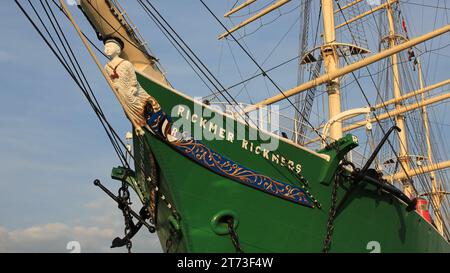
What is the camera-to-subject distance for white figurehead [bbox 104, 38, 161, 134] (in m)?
8.20

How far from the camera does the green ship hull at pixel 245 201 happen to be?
870 centimetres

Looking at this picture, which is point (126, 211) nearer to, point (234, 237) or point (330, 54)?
point (234, 237)

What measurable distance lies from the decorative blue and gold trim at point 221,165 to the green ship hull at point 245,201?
0.28 ft

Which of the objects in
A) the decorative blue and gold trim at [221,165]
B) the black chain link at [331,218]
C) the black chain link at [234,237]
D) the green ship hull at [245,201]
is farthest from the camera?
the black chain link at [331,218]

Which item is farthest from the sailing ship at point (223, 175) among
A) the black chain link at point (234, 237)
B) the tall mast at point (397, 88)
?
the tall mast at point (397, 88)

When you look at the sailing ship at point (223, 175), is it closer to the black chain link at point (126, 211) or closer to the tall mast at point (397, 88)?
the black chain link at point (126, 211)

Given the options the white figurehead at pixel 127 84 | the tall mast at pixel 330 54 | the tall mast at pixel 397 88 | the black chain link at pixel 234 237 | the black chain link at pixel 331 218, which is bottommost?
the black chain link at pixel 234 237

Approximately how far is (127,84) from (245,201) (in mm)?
2879

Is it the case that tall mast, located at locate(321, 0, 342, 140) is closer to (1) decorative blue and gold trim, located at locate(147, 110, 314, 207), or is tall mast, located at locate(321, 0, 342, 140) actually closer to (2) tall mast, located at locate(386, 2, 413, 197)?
(1) decorative blue and gold trim, located at locate(147, 110, 314, 207)

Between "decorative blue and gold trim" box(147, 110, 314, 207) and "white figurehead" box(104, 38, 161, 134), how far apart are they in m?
0.21

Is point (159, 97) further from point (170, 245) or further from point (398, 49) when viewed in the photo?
point (398, 49)

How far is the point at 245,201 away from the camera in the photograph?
29.8ft
